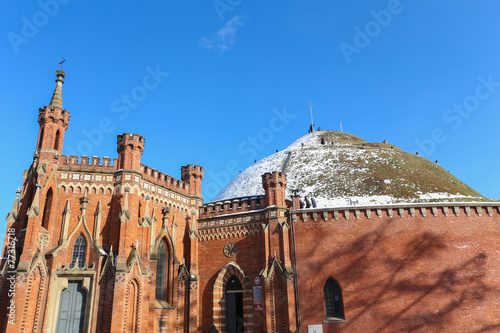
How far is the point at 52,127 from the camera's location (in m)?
23.3

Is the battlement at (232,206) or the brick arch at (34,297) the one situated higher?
the battlement at (232,206)

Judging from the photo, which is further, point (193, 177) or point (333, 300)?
point (193, 177)

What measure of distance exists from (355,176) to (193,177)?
1629 centimetres

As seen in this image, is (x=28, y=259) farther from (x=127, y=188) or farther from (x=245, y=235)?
(x=245, y=235)

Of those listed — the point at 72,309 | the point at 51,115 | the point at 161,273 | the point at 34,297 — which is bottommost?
the point at 72,309

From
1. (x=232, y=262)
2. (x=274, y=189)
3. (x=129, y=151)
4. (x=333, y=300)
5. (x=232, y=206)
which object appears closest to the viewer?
(x=333, y=300)

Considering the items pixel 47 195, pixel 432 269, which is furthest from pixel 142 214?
pixel 432 269

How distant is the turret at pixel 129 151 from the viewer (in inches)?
937

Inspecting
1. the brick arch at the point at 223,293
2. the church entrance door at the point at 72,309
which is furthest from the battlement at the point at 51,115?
the brick arch at the point at 223,293

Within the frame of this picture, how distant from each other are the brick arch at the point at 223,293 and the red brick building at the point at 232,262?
75 millimetres

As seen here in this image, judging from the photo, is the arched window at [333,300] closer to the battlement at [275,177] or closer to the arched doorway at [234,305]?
the arched doorway at [234,305]

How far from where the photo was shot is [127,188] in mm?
23016

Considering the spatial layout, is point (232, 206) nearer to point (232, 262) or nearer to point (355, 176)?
point (232, 262)

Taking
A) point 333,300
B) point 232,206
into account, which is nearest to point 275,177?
point 232,206
